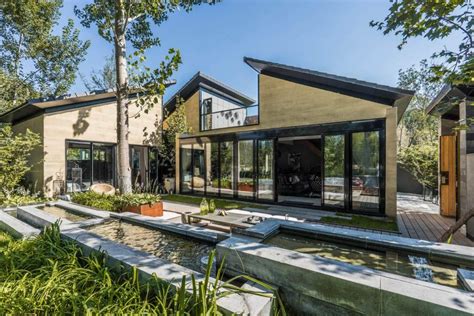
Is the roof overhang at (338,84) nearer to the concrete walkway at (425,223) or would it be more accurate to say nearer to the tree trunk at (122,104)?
the concrete walkway at (425,223)

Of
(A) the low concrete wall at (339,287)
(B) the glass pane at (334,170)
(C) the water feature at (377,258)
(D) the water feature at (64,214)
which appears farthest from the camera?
(B) the glass pane at (334,170)

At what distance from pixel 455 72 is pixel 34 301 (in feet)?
18.8

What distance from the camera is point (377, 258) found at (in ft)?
8.93

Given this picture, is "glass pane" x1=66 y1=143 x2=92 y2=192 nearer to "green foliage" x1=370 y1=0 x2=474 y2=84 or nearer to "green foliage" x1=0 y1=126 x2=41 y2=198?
"green foliage" x1=0 y1=126 x2=41 y2=198

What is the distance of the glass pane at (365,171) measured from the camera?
7316 millimetres

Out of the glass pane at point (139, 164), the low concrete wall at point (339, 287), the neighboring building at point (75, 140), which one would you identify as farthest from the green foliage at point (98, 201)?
the low concrete wall at point (339, 287)

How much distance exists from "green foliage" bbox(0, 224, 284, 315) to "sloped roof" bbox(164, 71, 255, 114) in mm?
10964

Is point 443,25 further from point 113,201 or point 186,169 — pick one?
point 186,169

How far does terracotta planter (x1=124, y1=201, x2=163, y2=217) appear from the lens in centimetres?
656

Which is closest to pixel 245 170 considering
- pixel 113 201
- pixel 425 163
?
pixel 113 201

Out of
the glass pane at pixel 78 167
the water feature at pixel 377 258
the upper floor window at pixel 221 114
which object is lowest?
Answer: the water feature at pixel 377 258

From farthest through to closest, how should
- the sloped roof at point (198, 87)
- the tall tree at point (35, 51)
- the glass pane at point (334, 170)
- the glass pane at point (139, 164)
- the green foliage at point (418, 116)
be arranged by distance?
the green foliage at point (418, 116) → the tall tree at point (35, 51) → the sloped roof at point (198, 87) → the glass pane at point (139, 164) → the glass pane at point (334, 170)

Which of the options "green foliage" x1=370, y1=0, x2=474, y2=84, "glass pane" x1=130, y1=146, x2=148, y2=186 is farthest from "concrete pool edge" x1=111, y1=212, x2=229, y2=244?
"glass pane" x1=130, y1=146, x2=148, y2=186

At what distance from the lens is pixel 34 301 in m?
2.04
